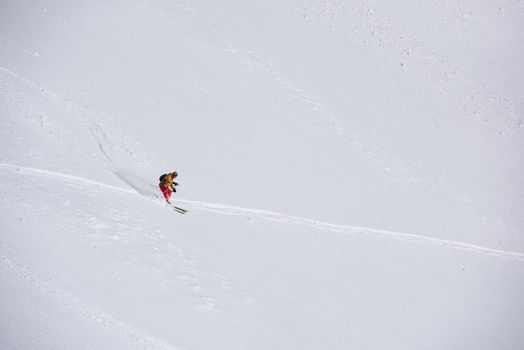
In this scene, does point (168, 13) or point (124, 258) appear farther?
point (168, 13)

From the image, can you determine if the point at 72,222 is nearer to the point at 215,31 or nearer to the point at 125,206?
the point at 125,206

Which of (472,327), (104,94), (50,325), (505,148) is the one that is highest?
(505,148)

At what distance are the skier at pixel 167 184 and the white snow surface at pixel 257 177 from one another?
0.45m

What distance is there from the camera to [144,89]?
73.2ft

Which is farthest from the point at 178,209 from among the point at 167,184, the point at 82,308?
the point at 82,308

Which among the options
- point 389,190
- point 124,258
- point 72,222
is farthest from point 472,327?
point 72,222

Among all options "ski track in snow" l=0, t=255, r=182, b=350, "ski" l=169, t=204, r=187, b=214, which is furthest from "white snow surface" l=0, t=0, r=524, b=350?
"ski" l=169, t=204, r=187, b=214

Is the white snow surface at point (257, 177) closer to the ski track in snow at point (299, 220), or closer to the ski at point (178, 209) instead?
the ski track in snow at point (299, 220)

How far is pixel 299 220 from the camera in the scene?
20.0 meters

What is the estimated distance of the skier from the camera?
1648cm

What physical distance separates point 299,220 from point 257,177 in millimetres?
2115

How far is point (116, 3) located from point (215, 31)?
172 inches

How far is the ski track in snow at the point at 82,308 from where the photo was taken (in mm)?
11883

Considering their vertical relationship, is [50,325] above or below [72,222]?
below
